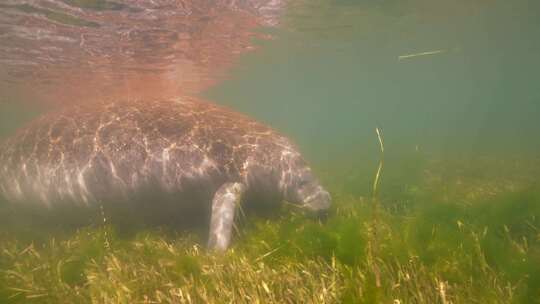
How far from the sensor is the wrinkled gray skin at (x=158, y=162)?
682 cm

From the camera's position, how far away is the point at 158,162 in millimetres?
6871

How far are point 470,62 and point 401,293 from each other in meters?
68.4

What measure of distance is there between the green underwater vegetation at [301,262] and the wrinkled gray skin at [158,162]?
64cm

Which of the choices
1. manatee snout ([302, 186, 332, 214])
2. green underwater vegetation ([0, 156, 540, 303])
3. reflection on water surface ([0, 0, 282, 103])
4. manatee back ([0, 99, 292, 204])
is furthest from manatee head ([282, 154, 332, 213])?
reflection on water surface ([0, 0, 282, 103])

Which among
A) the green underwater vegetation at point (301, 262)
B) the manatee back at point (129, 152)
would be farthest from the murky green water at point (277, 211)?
the manatee back at point (129, 152)

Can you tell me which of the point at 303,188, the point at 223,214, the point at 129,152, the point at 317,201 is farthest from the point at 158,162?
the point at 317,201

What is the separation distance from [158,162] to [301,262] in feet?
12.3

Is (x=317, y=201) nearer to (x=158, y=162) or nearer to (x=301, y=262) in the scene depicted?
(x=301, y=262)

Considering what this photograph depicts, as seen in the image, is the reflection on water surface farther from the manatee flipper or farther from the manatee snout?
the manatee snout

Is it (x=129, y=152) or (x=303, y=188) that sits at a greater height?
(x=129, y=152)

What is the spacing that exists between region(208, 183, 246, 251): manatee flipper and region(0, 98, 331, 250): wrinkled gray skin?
0.07ft

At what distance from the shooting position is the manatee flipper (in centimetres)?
543

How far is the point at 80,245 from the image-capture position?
5852 mm

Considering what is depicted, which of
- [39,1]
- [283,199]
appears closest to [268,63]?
[39,1]
